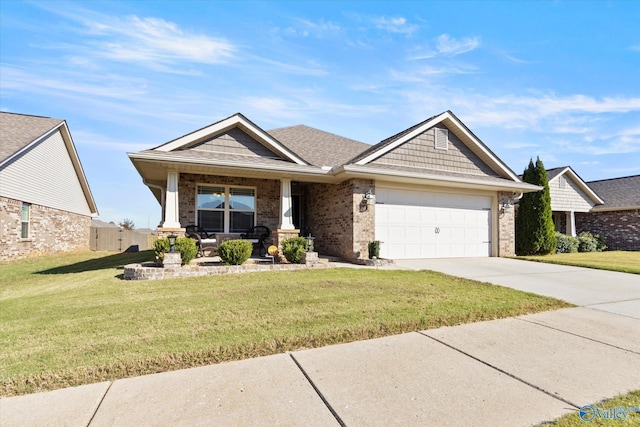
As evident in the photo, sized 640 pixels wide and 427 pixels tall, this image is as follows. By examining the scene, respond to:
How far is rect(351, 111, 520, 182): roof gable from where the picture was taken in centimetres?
1139

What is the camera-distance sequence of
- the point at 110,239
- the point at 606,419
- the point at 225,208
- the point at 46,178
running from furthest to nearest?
the point at 110,239 < the point at 46,178 < the point at 225,208 < the point at 606,419

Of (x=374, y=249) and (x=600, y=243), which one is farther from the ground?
(x=374, y=249)

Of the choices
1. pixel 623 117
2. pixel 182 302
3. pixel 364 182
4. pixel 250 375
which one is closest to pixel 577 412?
pixel 250 375

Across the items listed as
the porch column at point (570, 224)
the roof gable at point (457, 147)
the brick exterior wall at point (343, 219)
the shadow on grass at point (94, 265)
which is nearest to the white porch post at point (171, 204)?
the shadow on grass at point (94, 265)

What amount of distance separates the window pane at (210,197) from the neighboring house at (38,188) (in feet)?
25.8

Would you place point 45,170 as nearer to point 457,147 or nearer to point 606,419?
point 457,147

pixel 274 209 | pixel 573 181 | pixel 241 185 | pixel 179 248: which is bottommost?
pixel 179 248

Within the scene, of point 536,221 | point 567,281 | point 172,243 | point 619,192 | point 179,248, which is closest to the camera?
point 567,281

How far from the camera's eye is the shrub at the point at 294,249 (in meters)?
9.50

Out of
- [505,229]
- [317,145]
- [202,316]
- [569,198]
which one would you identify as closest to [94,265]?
[202,316]

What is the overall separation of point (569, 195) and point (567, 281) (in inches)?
631

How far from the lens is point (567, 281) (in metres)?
7.52

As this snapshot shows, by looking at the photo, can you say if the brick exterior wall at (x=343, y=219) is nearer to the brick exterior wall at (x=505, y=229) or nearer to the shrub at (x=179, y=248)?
the shrub at (x=179, y=248)

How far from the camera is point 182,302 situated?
17.6 ft
